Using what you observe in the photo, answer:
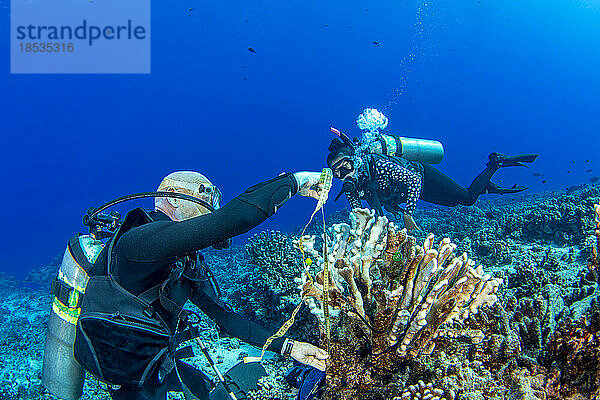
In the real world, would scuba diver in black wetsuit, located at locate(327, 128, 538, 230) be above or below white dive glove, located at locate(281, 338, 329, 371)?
above

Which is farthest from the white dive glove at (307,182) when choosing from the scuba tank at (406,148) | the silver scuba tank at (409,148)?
the silver scuba tank at (409,148)

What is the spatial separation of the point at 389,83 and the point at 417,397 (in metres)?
160

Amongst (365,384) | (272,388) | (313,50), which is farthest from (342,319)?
(313,50)

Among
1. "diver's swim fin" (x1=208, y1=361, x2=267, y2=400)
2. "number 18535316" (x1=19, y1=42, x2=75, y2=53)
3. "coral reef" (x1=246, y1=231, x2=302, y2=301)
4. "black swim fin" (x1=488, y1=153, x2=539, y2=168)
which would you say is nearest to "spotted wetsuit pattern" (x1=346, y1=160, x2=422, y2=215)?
"coral reef" (x1=246, y1=231, x2=302, y2=301)

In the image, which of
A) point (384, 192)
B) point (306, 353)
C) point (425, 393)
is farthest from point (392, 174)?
point (425, 393)

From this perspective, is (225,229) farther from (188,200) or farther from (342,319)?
(342,319)

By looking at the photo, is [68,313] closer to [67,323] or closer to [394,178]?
[67,323]

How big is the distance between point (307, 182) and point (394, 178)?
5514 millimetres

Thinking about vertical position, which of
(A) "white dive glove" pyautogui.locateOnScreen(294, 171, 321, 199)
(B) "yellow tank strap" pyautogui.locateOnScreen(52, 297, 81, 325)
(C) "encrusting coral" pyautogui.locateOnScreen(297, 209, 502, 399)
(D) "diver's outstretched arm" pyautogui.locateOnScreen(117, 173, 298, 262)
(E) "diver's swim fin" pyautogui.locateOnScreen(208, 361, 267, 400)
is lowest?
(E) "diver's swim fin" pyautogui.locateOnScreen(208, 361, 267, 400)

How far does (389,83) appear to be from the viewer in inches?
5743

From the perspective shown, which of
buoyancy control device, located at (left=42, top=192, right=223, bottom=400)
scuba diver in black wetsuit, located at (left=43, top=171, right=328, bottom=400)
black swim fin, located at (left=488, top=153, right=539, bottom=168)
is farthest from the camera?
black swim fin, located at (left=488, top=153, right=539, bottom=168)

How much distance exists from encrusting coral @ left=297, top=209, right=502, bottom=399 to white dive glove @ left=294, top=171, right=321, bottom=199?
43 centimetres

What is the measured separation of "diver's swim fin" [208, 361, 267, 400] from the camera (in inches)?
133

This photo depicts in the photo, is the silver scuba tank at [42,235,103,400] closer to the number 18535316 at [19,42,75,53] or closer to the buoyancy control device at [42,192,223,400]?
the buoyancy control device at [42,192,223,400]
